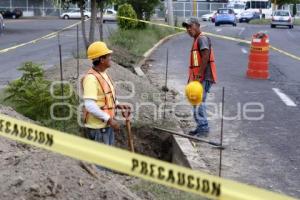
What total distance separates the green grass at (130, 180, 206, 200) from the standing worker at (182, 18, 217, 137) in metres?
2.85

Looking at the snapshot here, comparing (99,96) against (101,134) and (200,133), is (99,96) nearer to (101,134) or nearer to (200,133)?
(101,134)

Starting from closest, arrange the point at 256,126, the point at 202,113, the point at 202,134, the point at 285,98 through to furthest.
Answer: the point at 202,113 < the point at 202,134 < the point at 256,126 < the point at 285,98

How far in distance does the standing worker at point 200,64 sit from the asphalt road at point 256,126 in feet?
0.97

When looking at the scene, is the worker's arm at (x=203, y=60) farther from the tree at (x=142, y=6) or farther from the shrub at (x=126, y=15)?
the tree at (x=142, y=6)

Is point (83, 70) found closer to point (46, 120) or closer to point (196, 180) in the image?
point (46, 120)

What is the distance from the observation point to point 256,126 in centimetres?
968

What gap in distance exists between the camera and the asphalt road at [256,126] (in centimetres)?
710

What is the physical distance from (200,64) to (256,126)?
177 cm

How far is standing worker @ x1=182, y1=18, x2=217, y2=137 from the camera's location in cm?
845

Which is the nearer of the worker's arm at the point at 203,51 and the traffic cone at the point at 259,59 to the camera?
the worker's arm at the point at 203,51

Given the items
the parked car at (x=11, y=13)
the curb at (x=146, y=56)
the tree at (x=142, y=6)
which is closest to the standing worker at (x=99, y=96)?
the curb at (x=146, y=56)

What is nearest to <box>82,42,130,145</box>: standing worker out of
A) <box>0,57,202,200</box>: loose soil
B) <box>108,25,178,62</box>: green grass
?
<box>0,57,202,200</box>: loose soil

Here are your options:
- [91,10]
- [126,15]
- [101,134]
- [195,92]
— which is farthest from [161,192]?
[126,15]

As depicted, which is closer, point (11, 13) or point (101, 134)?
point (101, 134)
